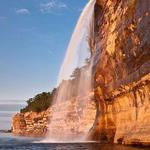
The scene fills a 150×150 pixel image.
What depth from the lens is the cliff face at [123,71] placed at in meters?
33.5

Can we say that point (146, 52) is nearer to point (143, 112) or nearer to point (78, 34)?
point (143, 112)

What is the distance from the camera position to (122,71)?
40.3 metres

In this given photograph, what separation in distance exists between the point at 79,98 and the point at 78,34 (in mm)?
21378

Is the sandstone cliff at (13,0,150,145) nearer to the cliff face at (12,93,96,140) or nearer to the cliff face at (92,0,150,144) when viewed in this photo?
the cliff face at (92,0,150,144)

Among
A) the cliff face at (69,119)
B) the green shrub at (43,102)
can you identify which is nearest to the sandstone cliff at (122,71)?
the cliff face at (69,119)

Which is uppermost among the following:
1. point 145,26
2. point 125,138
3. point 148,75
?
point 145,26

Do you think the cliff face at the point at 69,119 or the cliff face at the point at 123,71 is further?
the cliff face at the point at 69,119

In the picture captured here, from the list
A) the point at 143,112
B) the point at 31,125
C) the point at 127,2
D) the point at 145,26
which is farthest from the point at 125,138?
the point at 31,125

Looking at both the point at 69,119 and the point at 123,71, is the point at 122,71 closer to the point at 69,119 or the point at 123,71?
the point at 123,71

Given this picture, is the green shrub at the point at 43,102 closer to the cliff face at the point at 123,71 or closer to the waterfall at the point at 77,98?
the waterfall at the point at 77,98

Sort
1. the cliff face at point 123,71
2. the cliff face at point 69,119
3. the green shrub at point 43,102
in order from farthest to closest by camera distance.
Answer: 1. the green shrub at point 43,102
2. the cliff face at point 69,119
3. the cliff face at point 123,71

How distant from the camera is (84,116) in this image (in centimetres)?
7212

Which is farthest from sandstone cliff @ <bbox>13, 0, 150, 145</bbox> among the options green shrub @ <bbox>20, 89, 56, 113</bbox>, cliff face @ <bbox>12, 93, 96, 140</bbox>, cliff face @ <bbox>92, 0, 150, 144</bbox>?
green shrub @ <bbox>20, 89, 56, 113</bbox>

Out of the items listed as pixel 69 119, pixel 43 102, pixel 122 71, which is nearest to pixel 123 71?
pixel 122 71
